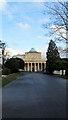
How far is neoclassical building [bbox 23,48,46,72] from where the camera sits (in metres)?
133

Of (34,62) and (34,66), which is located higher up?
(34,62)

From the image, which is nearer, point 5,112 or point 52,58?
point 5,112

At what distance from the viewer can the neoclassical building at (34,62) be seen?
436ft

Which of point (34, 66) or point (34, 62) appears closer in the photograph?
point (34, 62)

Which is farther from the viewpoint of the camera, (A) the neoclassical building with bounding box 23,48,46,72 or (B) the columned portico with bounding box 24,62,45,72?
(B) the columned portico with bounding box 24,62,45,72

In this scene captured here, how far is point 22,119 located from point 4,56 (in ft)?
190

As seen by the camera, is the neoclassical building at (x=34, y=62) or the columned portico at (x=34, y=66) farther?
the columned portico at (x=34, y=66)

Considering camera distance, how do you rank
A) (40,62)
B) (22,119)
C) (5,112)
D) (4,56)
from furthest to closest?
(40,62)
(4,56)
(5,112)
(22,119)

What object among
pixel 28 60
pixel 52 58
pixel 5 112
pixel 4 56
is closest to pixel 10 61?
pixel 4 56

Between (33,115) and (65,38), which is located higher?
(65,38)

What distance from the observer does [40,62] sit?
132750mm

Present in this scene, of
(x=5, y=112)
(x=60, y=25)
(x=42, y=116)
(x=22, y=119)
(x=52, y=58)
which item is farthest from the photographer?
(x=52, y=58)

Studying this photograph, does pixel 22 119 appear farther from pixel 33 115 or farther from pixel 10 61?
pixel 10 61

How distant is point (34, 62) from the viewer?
133m
